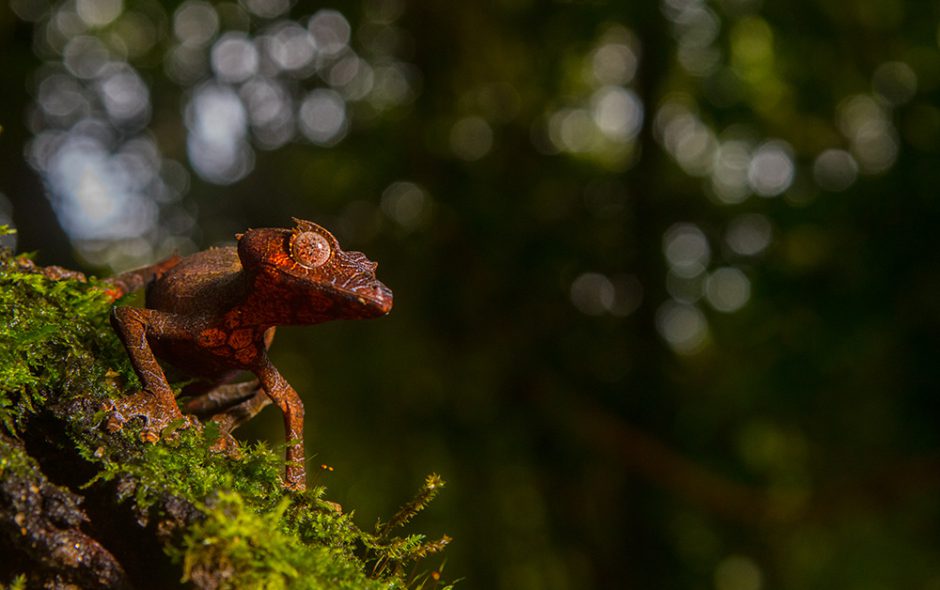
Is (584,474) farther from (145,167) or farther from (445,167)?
(145,167)

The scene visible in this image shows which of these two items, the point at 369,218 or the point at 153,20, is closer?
the point at 369,218

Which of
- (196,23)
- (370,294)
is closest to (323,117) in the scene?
(196,23)

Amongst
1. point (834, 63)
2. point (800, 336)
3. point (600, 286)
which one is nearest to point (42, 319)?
point (800, 336)

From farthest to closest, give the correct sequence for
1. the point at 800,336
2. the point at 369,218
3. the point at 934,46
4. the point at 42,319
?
the point at 369,218
the point at 934,46
the point at 800,336
the point at 42,319

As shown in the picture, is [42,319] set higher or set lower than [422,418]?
higher

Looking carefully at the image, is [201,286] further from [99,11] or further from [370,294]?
[99,11]

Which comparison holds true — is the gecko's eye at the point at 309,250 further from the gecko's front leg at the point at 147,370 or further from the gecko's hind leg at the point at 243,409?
the gecko's hind leg at the point at 243,409
